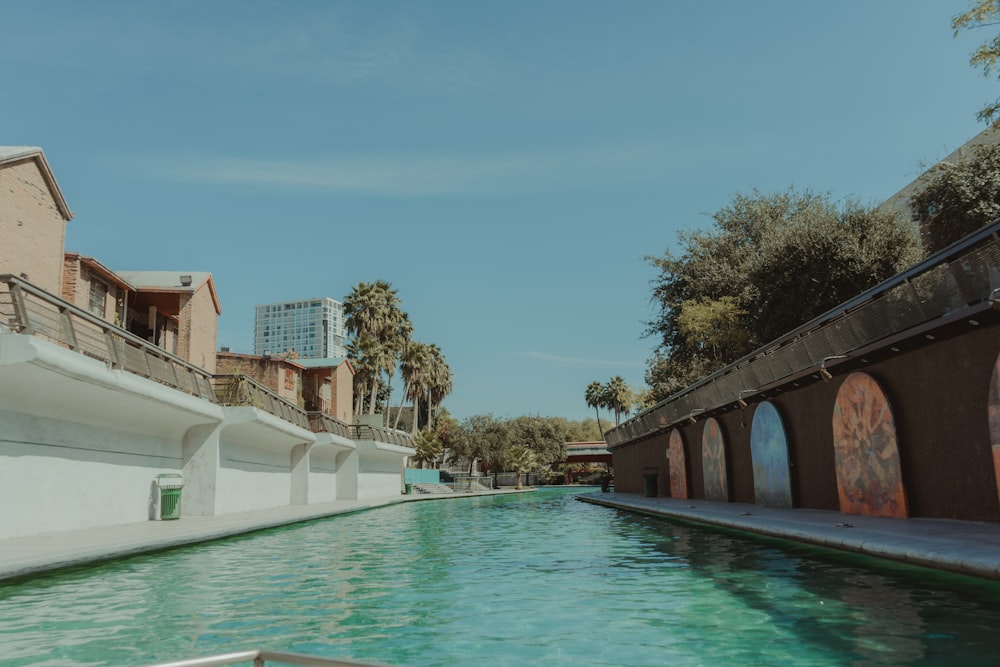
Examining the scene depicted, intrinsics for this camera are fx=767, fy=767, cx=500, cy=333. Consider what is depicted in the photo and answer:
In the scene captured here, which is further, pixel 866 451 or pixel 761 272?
pixel 761 272

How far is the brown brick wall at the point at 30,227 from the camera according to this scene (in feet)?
71.9

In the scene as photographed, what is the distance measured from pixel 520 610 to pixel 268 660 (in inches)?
233

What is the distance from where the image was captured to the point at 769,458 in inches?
866

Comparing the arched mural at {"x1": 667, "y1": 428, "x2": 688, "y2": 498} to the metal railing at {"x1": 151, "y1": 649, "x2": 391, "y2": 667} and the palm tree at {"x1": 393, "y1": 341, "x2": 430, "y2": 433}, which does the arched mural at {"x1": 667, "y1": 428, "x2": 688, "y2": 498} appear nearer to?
the metal railing at {"x1": 151, "y1": 649, "x2": 391, "y2": 667}

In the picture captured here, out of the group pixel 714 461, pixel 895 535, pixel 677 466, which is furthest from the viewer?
pixel 677 466

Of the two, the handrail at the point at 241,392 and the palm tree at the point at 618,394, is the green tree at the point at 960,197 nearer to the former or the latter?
the handrail at the point at 241,392

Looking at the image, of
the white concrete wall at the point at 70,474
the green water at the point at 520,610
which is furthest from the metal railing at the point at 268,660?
the white concrete wall at the point at 70,474

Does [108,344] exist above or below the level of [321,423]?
above

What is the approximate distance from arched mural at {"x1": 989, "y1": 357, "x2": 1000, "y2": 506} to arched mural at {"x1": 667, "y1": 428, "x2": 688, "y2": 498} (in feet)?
64.4

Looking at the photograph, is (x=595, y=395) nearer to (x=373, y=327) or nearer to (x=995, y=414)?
(x=373, y=327)

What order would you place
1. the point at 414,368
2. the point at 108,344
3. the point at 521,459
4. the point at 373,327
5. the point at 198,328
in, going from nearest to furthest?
the point at 108,344, the point at 198,328, the point at 373,327, the point at 414,368, the point at 521,459

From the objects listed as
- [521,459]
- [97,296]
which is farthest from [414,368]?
[97,296]

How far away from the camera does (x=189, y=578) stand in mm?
10961

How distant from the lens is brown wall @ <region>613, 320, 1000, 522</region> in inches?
489
